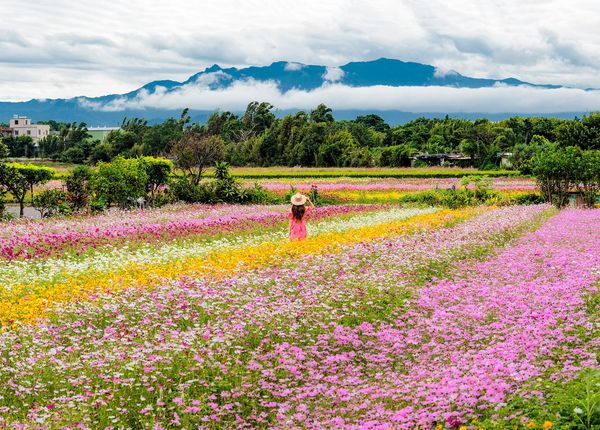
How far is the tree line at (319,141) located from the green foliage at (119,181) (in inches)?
1310

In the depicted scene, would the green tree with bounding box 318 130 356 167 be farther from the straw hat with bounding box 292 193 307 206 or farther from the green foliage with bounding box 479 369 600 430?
the green foliage with bounding box 479 369 600 430

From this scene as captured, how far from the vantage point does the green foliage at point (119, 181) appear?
3102cm

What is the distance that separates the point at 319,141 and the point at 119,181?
195 ft

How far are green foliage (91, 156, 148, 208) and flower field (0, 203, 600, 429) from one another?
16805 millimetres

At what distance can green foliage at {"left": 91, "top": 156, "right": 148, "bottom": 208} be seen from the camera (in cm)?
3102

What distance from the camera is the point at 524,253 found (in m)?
14.7

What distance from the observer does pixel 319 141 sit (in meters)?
89.4

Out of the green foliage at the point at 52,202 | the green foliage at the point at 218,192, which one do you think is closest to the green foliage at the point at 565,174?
the green foliage at the point at 218,192

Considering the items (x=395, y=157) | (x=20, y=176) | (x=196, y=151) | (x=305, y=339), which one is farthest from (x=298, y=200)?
(x=395, y=157)

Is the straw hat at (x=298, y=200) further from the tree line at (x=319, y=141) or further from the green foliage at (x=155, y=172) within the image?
the tree line at (x=319, y=141)

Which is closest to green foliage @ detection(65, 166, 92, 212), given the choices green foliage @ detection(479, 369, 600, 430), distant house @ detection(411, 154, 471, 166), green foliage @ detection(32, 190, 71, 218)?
green foliage @ detection(32, 190, 71, 218)

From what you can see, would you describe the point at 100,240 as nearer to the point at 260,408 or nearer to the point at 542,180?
the point at 260,408

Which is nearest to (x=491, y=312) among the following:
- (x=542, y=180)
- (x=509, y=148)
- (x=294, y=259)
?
(x=294, y=259)

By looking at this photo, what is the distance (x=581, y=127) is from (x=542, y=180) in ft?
218
